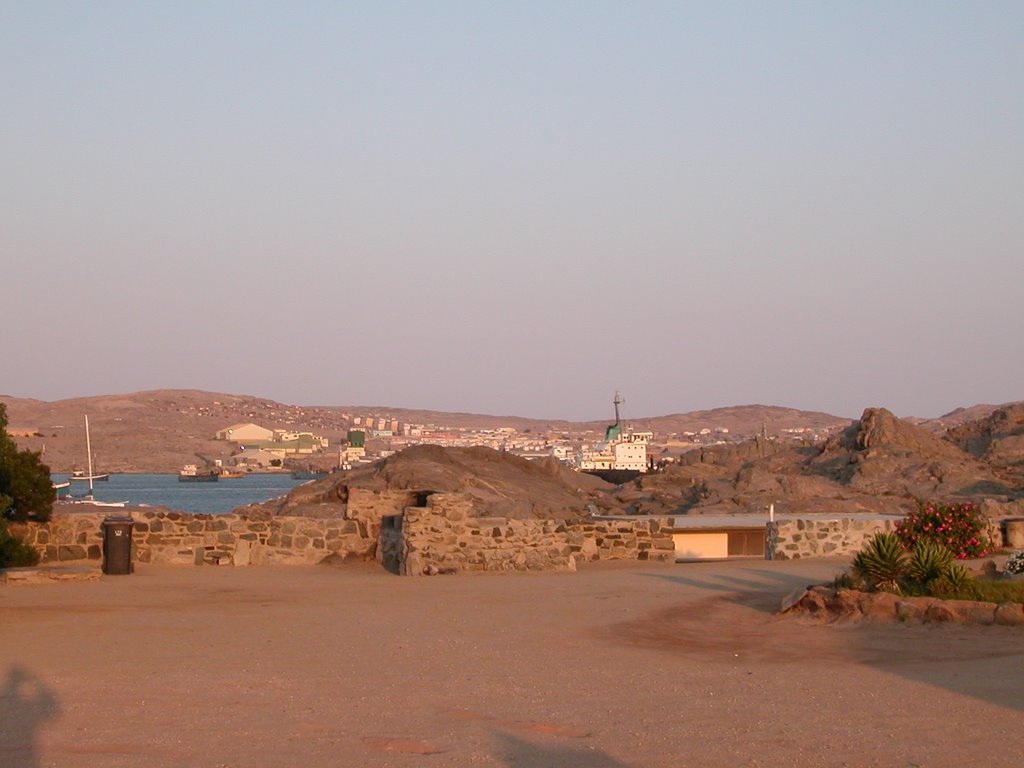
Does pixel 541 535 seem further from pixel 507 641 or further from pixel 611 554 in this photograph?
pixel 507 641

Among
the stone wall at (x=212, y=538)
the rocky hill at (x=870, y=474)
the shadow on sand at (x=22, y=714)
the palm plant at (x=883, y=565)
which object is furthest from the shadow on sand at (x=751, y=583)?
the rocky hill at (x=870, y=474)

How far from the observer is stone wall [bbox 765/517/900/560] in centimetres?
2238

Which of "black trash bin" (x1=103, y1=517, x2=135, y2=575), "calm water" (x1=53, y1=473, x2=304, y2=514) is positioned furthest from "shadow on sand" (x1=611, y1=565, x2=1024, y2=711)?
"calm water" (x1=53, y1=473, x2=304, y2=514)

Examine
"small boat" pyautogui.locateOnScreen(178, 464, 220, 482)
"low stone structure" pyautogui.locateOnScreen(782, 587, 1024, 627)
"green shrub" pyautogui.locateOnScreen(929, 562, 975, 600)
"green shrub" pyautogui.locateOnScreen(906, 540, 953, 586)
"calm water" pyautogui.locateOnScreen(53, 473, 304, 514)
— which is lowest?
"calm water" pyautogui.locateOnScreen(53, 473, 304, 514)

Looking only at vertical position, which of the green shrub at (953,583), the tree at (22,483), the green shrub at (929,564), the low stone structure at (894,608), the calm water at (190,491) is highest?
the tree at (22,483)

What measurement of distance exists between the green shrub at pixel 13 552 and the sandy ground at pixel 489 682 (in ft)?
6.61

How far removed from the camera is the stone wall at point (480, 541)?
65.0 feet

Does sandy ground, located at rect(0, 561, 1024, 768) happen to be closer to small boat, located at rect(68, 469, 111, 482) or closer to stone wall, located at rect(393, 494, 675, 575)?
stone wall, located at rect(393, 494, 675, 575)

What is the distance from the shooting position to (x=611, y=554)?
21.6 meters

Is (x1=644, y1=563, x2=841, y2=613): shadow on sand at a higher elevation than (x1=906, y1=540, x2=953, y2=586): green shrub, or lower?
lower

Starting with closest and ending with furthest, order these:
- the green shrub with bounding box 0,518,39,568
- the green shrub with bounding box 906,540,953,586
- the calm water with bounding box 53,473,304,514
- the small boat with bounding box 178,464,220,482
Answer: the green shrub with bounding box 906,540,953,586
the green shrub with bounding box 0,518,39,568
the calm water with bounding box 53,473,304,514
the small boat with bounding box 178,464,220,482

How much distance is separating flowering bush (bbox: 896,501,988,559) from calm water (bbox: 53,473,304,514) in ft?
250

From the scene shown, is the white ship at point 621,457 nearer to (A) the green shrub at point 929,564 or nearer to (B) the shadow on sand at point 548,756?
(A) the green shrub at point 929,564

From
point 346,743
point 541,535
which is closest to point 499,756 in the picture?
point 346,743
